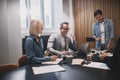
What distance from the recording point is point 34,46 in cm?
261

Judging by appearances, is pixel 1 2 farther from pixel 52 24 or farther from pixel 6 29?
pixel 52 24

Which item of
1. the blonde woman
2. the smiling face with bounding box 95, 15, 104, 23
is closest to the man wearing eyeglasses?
the blonde woman

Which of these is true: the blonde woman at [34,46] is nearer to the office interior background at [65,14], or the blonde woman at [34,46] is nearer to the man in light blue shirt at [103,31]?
the office interior background at [65,14]

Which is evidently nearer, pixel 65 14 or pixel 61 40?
pixel 61 40

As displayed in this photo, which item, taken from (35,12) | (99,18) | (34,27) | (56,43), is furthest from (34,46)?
(35,12)

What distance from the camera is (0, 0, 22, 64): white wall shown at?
12.5 ft

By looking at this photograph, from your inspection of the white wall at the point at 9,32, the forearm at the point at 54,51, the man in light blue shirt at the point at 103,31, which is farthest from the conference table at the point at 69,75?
the man in light blue shirt at the point at 103,31

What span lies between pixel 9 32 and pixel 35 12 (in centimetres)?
110

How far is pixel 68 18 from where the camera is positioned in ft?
15.7

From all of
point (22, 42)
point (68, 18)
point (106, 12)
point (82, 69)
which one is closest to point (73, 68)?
point (82, 69)

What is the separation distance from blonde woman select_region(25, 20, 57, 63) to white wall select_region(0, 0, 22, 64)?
141 centimetres

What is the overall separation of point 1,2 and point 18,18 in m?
0.50

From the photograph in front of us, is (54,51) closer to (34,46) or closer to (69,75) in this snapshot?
(34,46)

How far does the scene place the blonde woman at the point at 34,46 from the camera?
2.45m
